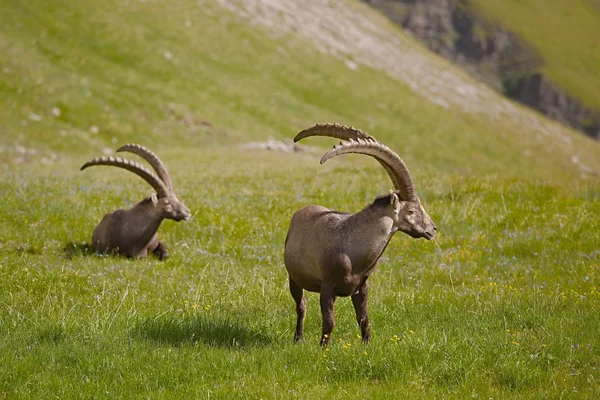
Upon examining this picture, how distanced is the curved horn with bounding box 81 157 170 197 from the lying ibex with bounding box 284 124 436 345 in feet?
19.3

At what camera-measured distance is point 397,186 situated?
807 centimetres

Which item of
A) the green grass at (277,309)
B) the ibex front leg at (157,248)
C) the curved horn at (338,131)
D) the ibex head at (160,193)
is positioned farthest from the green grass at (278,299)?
the curved horn at (338,131)

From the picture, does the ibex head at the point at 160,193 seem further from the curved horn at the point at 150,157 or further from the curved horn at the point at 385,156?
the curved horn at the point at 385,156

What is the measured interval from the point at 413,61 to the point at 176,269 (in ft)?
322

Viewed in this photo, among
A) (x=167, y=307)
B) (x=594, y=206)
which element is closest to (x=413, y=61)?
(x=594, y=206)

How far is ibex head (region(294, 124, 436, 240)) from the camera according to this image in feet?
24.4

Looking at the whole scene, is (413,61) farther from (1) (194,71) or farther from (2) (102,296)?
(2) (102,296)

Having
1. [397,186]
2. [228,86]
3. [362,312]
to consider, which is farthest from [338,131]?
[228,86]

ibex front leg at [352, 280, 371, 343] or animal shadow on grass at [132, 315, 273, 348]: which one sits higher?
ibex front leg at [352, 280, 371, 343]

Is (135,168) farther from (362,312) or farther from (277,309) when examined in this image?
(362,312)

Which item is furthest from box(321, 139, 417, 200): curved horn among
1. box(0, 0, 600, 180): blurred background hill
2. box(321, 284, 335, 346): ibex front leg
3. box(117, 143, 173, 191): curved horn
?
box(0, 0, 600, 180): blurred background hill

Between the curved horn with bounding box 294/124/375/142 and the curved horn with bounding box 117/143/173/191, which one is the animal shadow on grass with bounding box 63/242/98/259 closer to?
the curved horn with bounding box 117/143/173/191

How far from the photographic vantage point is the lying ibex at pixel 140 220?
13172mm

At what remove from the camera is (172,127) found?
47.6 meters
